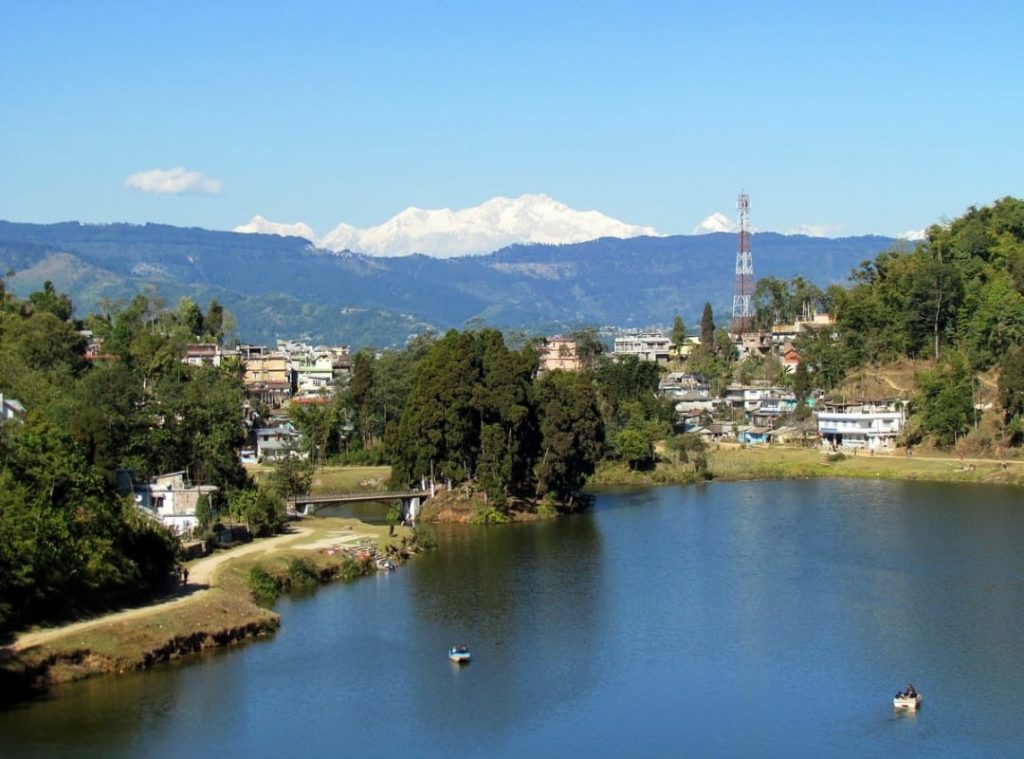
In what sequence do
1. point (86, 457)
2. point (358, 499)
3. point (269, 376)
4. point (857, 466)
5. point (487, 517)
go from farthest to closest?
point (269, 376) < point (857, 466) < point (487, 517) < point (358, 499) < point (86, 457)

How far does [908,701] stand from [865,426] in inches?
1845

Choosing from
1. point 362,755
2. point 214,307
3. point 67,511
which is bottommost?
point 362,755

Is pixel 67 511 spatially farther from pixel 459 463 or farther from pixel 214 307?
pixel 214 307

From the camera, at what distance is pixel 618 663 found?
113ft

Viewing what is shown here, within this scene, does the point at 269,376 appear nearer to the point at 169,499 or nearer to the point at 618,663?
the point at 169,499

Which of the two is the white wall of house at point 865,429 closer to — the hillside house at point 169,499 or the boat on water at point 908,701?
the hillside house at point 169,499

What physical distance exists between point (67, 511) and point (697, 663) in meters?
15.3

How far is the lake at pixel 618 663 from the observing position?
29.1m

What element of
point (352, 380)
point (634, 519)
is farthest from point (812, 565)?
point (352, 380)

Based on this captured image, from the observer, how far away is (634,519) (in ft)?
187

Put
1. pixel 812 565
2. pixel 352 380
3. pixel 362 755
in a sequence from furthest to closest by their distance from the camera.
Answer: pixel 352 380, pixel 812 565, pixel 362 755

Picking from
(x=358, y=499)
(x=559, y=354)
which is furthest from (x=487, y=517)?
(x=559, y=354)

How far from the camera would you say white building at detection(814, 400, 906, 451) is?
248ft

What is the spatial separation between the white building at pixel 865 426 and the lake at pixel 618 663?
24.2m
